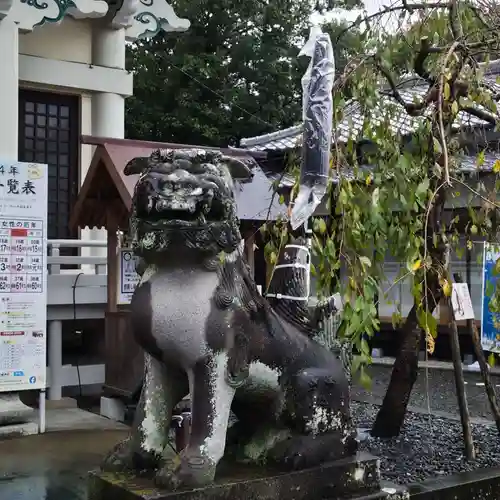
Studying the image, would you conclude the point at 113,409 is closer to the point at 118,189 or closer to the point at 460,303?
the point at 118,189

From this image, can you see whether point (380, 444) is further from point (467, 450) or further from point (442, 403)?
point (442, 403)

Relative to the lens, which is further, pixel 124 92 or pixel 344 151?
pixel 124 92

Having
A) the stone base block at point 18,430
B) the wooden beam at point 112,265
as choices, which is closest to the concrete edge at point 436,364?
the wooden beam at point 112,265

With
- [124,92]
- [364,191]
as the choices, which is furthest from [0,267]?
[124,92]

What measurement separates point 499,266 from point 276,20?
16.0 metres

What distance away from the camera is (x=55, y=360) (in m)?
8.93

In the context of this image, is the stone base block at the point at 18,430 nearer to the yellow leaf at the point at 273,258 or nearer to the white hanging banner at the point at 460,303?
the yellow leaf at the point at 273,258

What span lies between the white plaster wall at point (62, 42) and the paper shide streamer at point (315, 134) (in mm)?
7754

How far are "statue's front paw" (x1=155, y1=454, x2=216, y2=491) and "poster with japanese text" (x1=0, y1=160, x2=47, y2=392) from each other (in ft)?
12.7

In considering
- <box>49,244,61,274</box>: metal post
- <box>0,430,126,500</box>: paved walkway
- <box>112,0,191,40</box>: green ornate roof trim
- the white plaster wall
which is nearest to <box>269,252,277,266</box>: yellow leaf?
<box>0,430,126,500</box>: paved walkway

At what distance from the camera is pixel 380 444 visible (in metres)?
6.27

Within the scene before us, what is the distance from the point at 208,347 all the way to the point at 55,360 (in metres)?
5.66

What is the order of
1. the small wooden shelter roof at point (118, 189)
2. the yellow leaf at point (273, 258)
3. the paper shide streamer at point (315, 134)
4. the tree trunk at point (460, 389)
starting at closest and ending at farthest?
the paper shide streamer at point (315, 134) → the yellow leaf at point (273, 258) → the tree trunk at point (460, 389) → the small wooden shelter roof at point (118, 189)

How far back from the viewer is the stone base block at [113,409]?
27.2 feet
